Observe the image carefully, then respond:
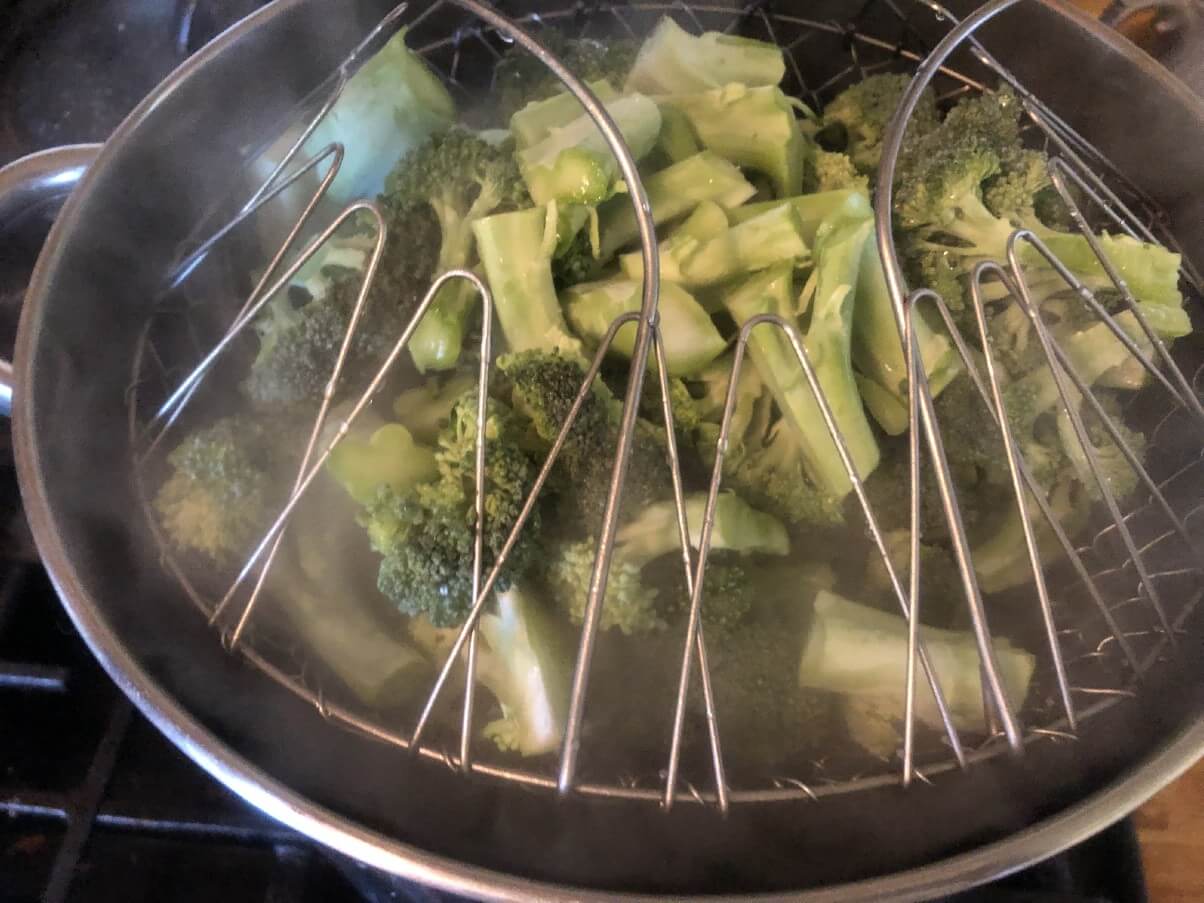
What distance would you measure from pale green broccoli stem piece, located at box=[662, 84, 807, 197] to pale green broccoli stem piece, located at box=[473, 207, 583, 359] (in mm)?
180

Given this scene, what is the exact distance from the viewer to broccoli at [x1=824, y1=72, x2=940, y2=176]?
2.40 feet

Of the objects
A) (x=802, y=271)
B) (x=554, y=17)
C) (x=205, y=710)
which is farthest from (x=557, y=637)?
(x=554, y=17)

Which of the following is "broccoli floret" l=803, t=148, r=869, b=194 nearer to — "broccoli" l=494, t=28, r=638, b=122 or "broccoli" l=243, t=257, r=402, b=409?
"broccoli" l=494, t=28, r=638, b=122

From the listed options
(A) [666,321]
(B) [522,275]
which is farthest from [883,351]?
(B) [522,275]

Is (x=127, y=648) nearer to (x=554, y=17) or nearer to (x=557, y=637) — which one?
(x=557, y=637)

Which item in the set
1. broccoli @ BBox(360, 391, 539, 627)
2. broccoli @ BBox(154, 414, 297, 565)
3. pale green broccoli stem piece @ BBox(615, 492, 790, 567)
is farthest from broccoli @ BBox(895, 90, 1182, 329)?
broccoli @ BBox(154, 414, 297, 565)

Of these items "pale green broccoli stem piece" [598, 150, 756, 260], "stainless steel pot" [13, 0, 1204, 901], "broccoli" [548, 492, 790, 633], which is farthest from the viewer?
"pale green broccoli stem piece" [598, 150, 756, 260]

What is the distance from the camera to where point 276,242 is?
711 mm

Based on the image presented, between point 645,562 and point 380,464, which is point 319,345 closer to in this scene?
point 380,464

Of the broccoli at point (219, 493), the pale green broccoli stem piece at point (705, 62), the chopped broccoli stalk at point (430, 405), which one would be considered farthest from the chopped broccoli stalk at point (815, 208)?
the broccoli at point (219, 493)

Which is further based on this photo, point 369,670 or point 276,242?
point 276,242

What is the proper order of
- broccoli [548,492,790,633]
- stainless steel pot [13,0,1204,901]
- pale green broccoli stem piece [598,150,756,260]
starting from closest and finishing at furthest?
stainless steel pot [13,0,1204,901]
broccoli [548,492,790,633]
pale green broccoli stem piece [598,150,756,260]

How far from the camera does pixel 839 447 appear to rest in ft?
1.75

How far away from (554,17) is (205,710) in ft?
2.23
